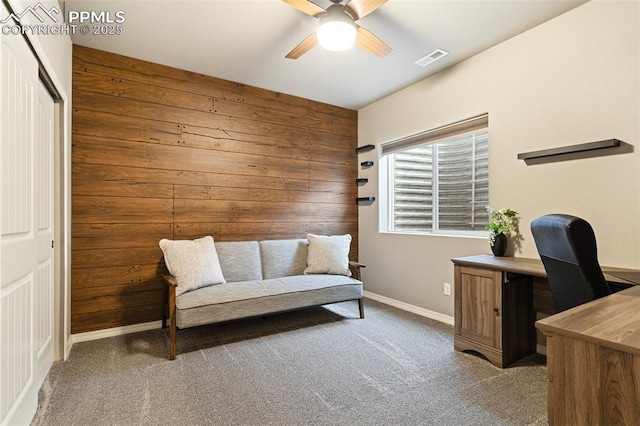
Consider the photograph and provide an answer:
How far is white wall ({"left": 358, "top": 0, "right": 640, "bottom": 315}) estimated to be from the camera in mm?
2107

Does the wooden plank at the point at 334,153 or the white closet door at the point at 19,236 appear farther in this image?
the wooden plank at the point at 334,153

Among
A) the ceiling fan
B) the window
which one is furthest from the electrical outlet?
the ceiling fan

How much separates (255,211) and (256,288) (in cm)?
110

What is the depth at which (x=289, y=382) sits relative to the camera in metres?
2.09

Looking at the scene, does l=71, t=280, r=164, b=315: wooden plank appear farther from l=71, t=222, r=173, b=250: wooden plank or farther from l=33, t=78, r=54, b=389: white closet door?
l=33, t=78, r=54, b=389: white closet door

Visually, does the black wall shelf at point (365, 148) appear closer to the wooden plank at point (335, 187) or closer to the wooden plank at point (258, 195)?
the wooden plank at point (335, 187)

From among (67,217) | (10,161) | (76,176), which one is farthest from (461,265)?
(76,176)

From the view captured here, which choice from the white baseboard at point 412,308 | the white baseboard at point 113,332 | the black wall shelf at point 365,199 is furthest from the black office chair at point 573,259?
the white baseboard at point 113,332

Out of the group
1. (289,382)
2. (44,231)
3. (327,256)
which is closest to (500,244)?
(327,256)

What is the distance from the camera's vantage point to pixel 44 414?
175cm

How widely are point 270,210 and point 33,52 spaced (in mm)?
2434

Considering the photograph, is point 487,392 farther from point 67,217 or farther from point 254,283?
point 67,217

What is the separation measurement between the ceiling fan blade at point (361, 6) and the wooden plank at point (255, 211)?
2253 millimetres

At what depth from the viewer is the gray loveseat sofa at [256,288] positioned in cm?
250
